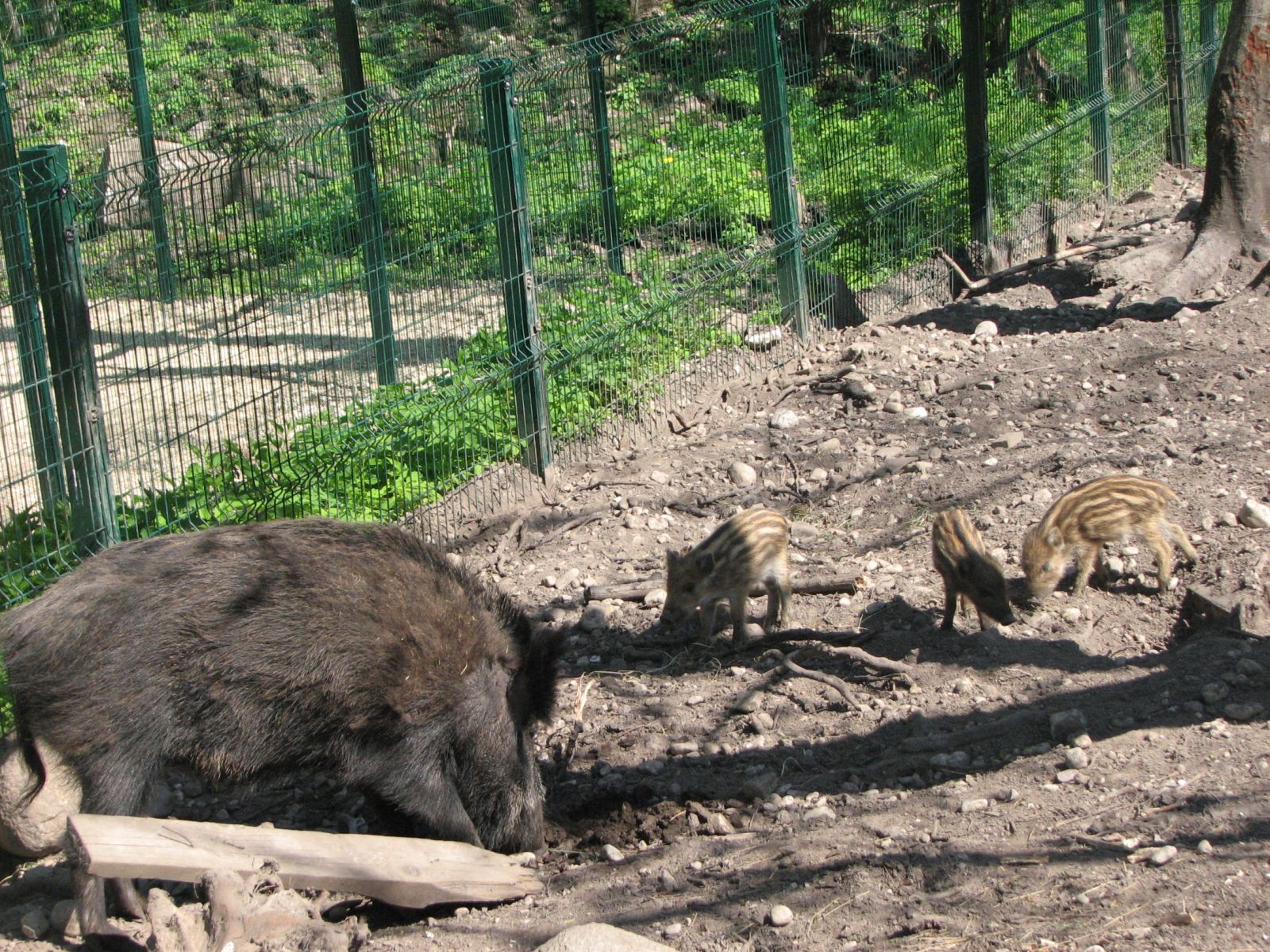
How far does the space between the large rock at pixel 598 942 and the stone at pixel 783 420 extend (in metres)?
4.91

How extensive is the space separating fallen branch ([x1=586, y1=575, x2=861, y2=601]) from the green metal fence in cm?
117

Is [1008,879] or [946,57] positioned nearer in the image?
[1008,879]

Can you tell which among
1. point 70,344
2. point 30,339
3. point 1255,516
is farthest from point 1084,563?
point 30,339

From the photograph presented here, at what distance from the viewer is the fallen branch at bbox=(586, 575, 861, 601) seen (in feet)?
19.8

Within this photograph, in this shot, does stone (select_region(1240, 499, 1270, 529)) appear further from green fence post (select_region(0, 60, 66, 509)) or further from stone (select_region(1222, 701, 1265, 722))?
green fence post (select_region(0, 60, 66, 509))

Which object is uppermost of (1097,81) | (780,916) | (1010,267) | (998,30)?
(998,30)

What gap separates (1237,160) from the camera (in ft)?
31.2

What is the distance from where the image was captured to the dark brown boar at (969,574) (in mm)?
5449

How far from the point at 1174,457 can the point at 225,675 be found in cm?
475

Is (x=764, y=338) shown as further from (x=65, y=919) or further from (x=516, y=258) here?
(x=65, y=919)

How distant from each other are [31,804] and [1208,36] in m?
14.5

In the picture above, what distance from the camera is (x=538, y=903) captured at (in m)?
4.23

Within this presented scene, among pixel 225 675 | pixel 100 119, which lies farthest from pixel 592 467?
pixel 100 119

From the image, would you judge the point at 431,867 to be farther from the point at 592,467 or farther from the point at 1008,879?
the point at 592,467
